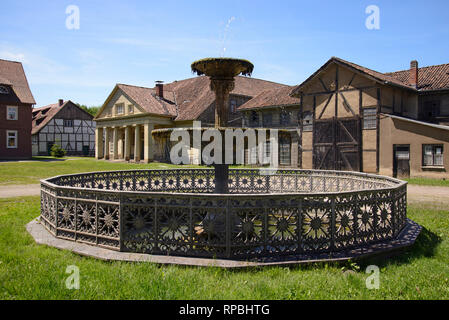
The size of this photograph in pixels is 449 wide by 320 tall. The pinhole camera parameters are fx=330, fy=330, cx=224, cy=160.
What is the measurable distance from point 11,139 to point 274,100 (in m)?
31.1

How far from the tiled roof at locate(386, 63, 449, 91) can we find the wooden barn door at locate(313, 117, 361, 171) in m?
6.25

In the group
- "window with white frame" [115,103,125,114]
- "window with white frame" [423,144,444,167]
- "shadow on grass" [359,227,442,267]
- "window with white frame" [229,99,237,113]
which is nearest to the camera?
"shadow on grass" [359,227,442,267]

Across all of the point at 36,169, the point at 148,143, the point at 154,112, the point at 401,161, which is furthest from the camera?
the point at 148,143

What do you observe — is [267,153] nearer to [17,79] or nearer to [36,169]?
[36,169]

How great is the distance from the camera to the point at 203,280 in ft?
15.4

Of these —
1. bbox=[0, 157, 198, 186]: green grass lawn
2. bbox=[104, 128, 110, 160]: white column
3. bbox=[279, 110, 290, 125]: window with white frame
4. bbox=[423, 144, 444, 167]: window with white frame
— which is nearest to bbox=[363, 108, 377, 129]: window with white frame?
bbox=[423, 144, 444, 167]: window with white frame

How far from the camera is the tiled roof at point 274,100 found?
3200 centimetres

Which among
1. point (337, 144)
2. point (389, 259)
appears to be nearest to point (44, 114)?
point (337, 144)

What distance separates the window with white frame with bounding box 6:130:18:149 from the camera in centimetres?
3872

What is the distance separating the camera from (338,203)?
229 inches

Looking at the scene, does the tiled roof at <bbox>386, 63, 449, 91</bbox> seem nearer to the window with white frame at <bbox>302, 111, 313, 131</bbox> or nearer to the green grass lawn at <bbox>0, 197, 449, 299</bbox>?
the window with white frame at <bbox>302, 111, 313, 131</bbox>

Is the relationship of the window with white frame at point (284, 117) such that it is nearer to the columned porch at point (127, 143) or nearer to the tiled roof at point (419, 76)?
the tiled roof at point (419, 76)

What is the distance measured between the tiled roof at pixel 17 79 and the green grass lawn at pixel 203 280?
39.8 meters

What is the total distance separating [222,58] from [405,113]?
23.1 metres
